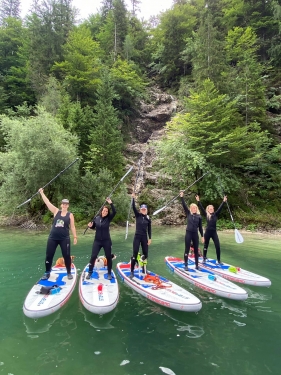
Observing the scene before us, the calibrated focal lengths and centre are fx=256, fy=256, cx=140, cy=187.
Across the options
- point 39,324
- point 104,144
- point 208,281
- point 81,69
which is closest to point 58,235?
point 39,324

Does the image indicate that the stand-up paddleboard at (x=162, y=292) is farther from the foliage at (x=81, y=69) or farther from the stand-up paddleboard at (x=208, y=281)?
the foliage at (x=81, y=69)

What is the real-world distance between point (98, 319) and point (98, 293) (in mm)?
939

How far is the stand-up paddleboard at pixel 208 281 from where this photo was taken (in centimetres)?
680

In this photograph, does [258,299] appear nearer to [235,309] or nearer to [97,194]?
A: [235,309]

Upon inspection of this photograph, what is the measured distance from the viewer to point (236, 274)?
8547 millimetres

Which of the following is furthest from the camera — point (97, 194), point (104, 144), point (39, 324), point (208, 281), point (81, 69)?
point (81, 69)

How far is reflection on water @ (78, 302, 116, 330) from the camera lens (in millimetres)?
5332

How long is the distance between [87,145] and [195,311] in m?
22.2

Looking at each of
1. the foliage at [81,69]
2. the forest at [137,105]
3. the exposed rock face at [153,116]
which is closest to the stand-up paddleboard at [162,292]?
the forest at [137,105]

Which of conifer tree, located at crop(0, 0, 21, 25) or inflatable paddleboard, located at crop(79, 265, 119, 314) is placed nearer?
inflatable paddleboard, located at crop(79, 265, 119, 314)

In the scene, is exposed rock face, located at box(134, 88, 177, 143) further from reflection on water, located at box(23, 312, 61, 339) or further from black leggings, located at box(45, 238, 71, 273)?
reflection on water, located at box(23, 312, 61, 339)

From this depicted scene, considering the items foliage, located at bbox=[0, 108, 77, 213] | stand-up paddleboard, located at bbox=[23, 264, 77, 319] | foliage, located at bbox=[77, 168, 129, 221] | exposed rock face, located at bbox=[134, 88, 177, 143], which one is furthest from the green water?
exposed rock face, located at bbox=[134, 88, 177, 143]

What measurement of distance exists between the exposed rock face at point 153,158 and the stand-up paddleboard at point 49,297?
540 inches

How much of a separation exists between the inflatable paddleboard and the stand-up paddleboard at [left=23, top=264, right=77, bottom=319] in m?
0.39
